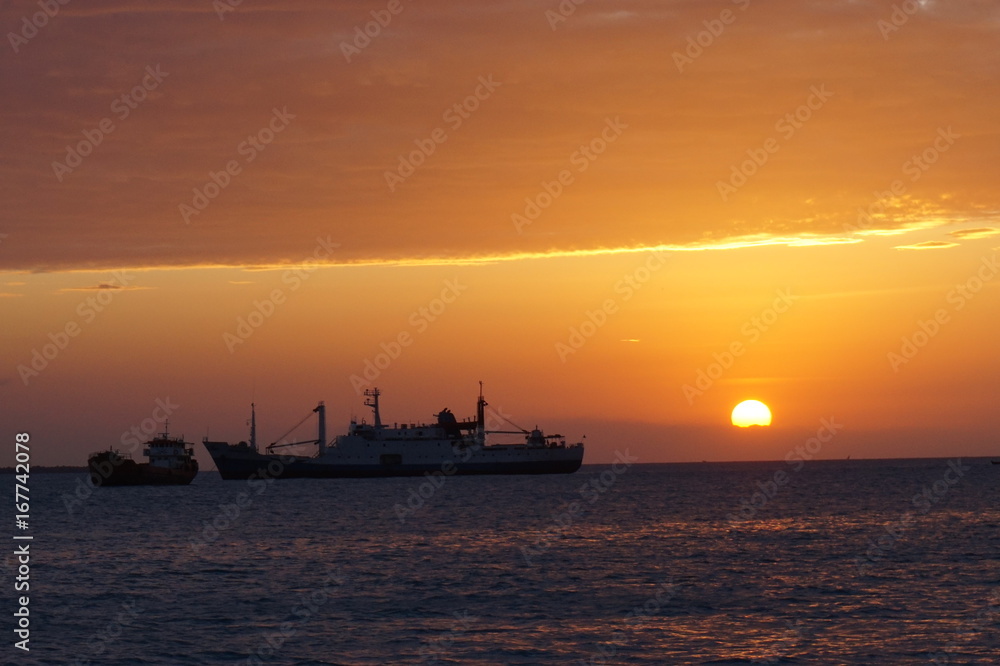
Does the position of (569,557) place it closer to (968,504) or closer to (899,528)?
(899,528)

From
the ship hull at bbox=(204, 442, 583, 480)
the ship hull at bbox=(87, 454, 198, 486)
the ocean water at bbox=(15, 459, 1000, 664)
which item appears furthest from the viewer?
the ship hull at bbox=(204, 442, 583, 480)

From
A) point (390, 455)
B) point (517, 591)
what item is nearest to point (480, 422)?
point (390, 455)

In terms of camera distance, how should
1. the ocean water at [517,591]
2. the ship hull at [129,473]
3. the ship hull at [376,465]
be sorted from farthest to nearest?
the ship hull at [376,465]
the ship hull at [129,473]
the ocean water at [517,591]

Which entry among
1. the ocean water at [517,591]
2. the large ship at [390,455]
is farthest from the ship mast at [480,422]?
the ocean water at [517,591]

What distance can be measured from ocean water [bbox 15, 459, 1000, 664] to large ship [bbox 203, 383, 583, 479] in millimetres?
82325

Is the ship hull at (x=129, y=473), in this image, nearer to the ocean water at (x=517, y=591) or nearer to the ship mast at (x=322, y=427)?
the ship mast at (x=322, y=427)

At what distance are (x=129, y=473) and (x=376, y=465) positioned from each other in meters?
36.0

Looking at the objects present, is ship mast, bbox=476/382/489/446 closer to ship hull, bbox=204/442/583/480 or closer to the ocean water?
ship hull, bbox=204/442/583/480

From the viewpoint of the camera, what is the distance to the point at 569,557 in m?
46.3

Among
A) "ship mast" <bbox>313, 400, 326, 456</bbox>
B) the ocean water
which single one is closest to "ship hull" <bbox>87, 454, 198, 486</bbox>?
"ship mast" <bbox>313, 400, 326, 456</bbox>

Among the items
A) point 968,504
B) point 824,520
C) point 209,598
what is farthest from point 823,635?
point 968,504

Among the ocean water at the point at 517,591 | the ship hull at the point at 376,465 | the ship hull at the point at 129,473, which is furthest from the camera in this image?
the ship hull at the point at 376,465

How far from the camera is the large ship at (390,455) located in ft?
503

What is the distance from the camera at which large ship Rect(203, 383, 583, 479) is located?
153375mm
